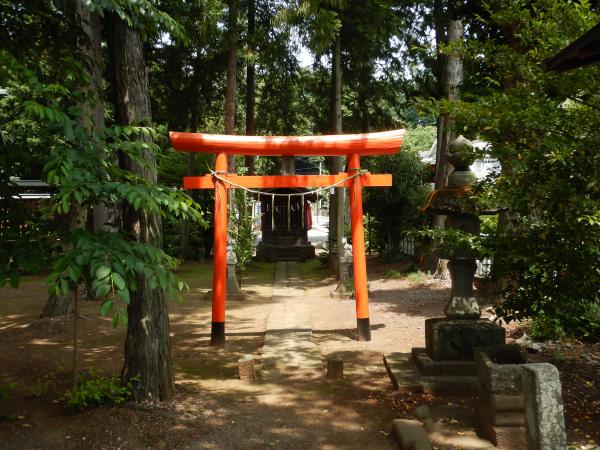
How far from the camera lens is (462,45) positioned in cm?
575

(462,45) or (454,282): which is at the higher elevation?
(462,45)

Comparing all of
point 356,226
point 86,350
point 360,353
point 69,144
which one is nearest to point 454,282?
point 360,353

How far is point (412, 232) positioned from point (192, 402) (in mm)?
3006

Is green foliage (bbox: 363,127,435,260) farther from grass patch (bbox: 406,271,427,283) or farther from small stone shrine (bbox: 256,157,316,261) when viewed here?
small stone shrine (bbox: 256,157,316,261)

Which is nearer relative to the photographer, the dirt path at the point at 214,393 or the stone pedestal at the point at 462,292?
the dirt path at the point at 214,393

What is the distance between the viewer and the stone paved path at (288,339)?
25.1 ft

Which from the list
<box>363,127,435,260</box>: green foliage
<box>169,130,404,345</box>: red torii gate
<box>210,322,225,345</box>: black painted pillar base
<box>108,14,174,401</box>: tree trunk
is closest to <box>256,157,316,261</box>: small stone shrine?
<box>363,127,435,260</box>: green foliage

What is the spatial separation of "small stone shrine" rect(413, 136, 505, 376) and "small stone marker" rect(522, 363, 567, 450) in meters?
3.01

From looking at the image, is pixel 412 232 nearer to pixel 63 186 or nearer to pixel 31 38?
pixel 63 186

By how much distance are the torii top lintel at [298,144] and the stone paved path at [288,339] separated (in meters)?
3.23

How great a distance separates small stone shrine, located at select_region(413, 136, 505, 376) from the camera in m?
6.36

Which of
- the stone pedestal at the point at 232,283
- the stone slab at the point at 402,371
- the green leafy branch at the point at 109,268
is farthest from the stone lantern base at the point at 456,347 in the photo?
the stone pedestal at the point at 232,283

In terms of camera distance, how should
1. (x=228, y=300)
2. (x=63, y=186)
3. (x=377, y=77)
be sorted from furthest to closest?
(x=377, y=77)
(x=228, y=300)
(x=63, y=186)

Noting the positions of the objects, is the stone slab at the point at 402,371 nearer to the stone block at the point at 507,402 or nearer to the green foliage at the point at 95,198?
the stone block at the point at 507,402
